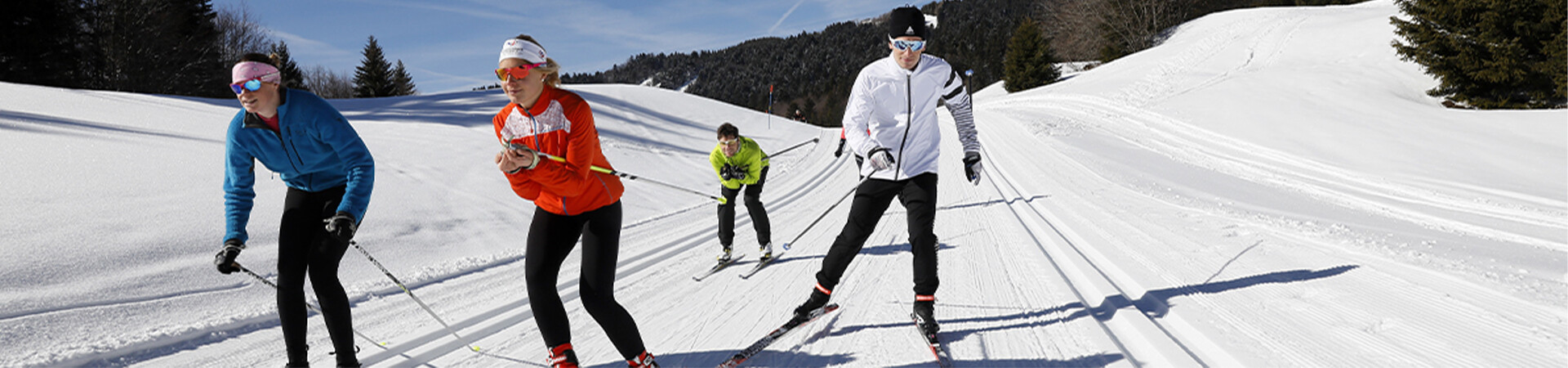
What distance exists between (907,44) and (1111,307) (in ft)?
6.87

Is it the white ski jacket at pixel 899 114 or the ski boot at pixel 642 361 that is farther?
the white ski jacket at pixel 899 114

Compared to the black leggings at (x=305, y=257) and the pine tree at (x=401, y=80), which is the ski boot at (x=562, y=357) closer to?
the black leggings at (x=305, y=257)

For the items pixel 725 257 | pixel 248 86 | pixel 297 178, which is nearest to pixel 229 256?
pixel 297 178

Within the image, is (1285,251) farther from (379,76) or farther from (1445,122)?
(379,76)

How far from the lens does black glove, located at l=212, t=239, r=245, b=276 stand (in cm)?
288

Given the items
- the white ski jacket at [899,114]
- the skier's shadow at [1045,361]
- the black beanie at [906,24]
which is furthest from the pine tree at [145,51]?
the skier's shadow at [1045,361]

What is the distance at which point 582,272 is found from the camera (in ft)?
9.46

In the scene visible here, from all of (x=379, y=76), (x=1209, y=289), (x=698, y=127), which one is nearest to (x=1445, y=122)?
(x=1209, y=289)

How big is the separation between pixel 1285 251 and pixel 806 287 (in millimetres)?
3662

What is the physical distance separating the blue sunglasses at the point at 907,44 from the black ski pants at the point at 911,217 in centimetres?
66

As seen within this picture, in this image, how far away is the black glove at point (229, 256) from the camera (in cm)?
288

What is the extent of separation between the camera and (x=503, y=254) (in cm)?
656

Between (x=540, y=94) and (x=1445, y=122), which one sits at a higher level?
(x=540, y=94)

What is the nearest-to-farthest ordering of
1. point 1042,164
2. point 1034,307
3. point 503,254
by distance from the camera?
point 1034,307, point 503,254, point 1042,164
